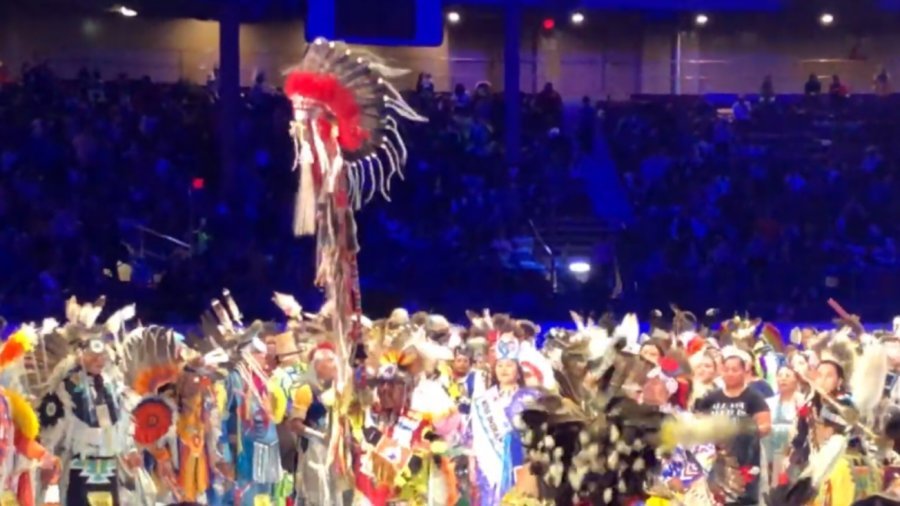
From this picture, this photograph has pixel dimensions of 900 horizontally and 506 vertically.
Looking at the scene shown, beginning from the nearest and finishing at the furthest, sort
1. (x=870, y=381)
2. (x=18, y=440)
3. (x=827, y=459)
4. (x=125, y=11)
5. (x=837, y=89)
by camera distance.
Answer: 1. (x=827, y=459)
2. (x=870, y=381)
3. (x=18, y=440)
4. (x=837, y=89)
5. (x=125, y=11)

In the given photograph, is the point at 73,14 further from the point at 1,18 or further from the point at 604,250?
the point at 604,250

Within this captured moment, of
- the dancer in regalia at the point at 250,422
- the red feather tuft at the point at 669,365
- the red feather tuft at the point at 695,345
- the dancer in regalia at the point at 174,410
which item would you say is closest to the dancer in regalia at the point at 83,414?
the dancer in regalia at the point at 174,410

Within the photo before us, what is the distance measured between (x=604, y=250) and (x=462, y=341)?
A: 278 inches

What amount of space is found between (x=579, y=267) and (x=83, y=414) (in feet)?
30.5

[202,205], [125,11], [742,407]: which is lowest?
[742,407]

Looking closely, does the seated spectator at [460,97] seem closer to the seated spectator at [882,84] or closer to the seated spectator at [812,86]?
the seated spectator at [812,86]

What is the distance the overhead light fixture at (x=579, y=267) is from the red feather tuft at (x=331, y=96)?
10993 millimetres

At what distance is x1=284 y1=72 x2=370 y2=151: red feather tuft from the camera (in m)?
6.52

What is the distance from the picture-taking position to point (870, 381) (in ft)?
25.5

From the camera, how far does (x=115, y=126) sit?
18.6 meters

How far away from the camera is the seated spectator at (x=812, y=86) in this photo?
22.1 m

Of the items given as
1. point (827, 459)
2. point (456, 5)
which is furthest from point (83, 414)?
point (456, 5)

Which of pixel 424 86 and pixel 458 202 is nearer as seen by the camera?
pixel 458 202

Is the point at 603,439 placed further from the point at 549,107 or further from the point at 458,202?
the point at 549,107
